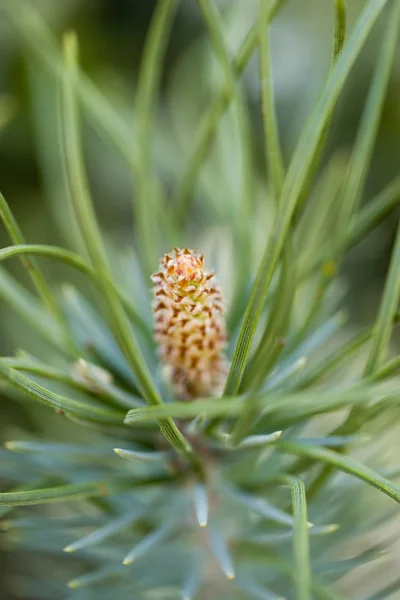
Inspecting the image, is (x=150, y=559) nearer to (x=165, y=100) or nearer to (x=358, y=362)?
(x=358, y=362)

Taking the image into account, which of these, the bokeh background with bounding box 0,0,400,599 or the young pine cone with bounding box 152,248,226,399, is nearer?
the young pine cone with bounding box 152,248,226,399

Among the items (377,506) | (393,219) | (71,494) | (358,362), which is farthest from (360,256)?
(71,494)

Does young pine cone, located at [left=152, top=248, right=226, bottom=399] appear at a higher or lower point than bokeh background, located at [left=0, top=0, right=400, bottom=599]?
lower

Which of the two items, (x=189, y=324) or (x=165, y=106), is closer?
(x=189, y=324)

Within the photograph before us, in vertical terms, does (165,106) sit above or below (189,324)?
above
